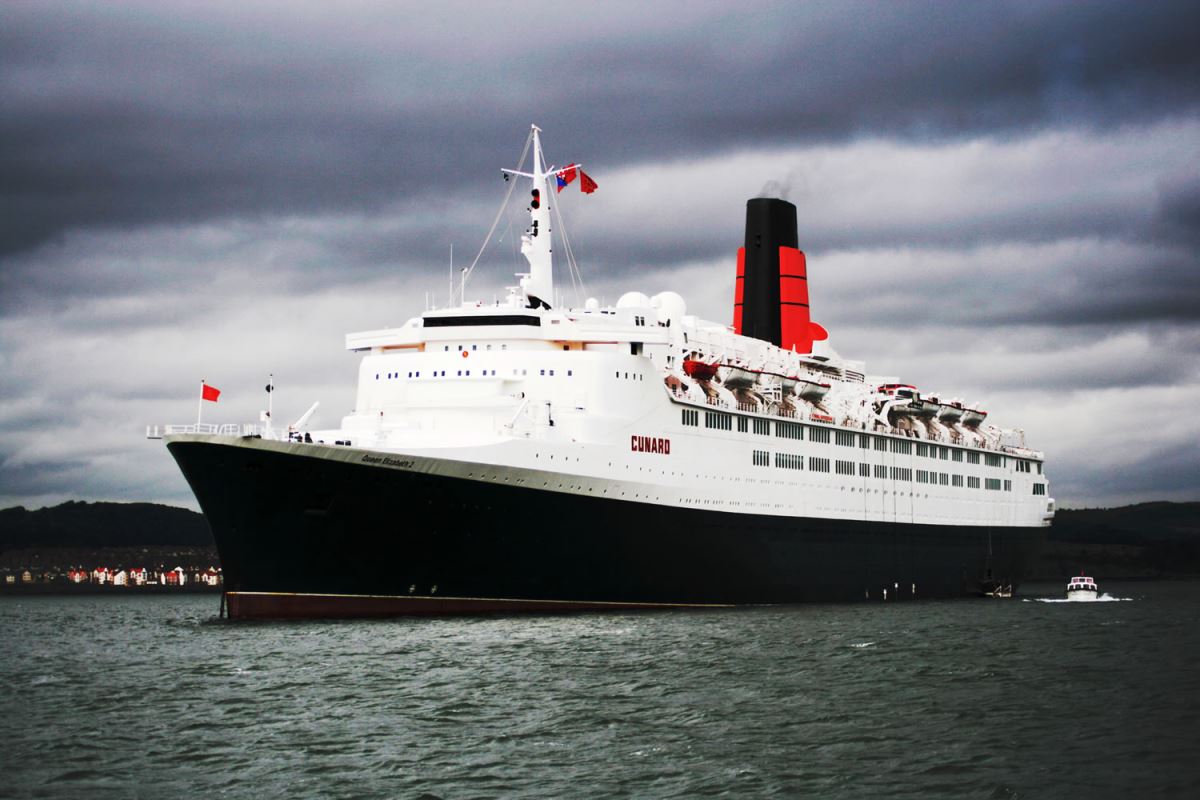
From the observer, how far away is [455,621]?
4444 centimetres

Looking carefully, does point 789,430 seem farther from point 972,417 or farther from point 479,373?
point 972,417

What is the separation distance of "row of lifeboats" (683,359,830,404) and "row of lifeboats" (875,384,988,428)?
7705 millimetres

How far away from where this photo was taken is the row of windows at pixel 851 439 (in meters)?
57.4

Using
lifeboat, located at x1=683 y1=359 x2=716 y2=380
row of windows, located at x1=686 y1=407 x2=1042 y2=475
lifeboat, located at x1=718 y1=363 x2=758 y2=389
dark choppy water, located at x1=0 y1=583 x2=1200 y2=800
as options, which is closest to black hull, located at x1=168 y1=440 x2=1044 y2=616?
dark choppy water, located at x1=0 y1=583 x2=1200 y2=800

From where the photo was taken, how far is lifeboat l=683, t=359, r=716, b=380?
56.4m

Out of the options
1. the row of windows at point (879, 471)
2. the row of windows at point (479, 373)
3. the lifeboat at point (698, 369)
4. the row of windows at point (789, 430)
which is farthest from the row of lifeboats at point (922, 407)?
the row of windows at point (479, 373)

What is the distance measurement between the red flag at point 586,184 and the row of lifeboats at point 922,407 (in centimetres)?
2264

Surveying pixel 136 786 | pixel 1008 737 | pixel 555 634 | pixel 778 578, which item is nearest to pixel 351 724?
pixel 136 786

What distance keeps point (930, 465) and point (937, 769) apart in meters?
55.6

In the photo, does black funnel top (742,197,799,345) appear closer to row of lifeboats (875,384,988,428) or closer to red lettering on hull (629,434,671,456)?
row of lifeboats (875,384,988,428)

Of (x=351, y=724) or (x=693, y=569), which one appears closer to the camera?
(x=351, y=724)

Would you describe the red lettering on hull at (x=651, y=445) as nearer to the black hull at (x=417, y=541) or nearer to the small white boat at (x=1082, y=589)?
the black hull at (x=417, y=541)

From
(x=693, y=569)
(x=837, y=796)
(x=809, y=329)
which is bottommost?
(x=837, y=796)

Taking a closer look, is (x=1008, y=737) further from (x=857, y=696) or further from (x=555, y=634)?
(x=555, y=634)
